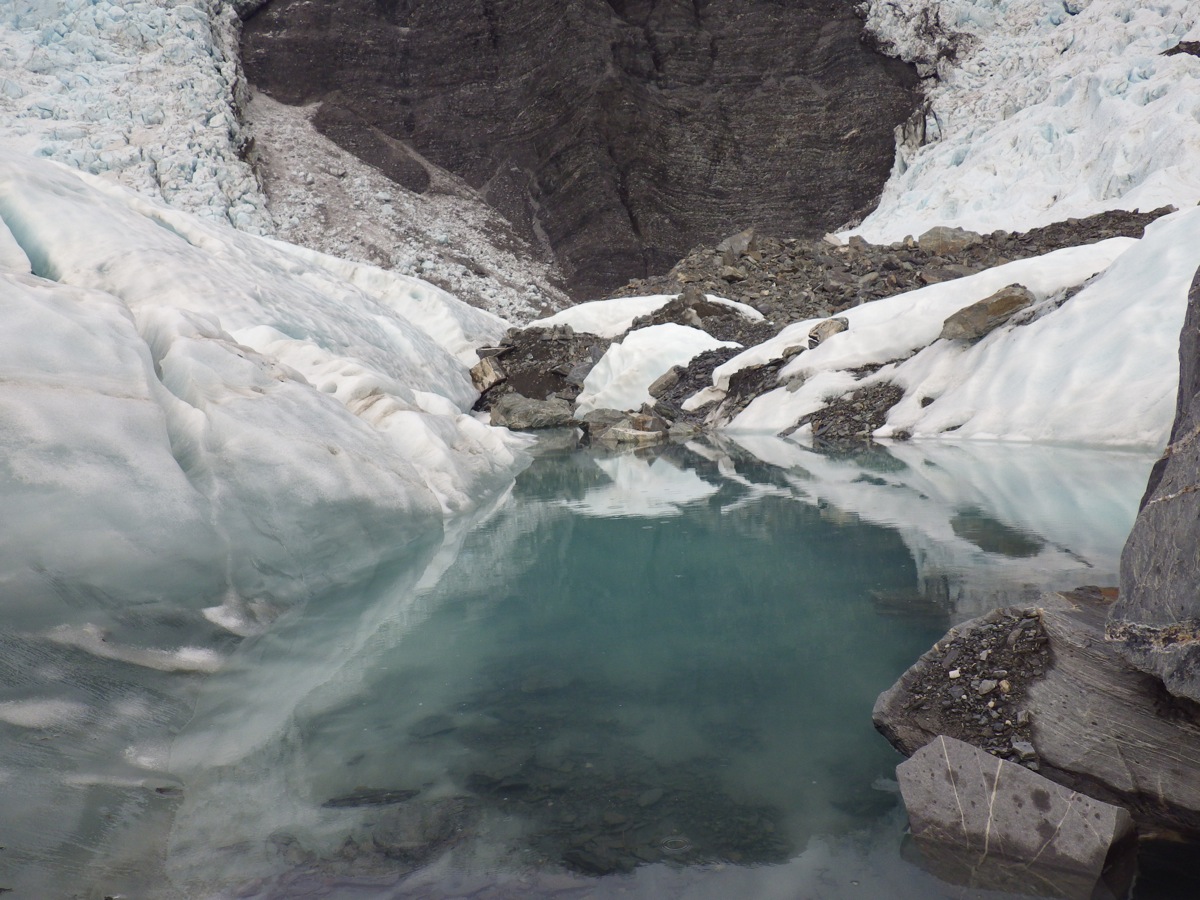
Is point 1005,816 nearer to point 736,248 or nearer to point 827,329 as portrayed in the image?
point 827,329

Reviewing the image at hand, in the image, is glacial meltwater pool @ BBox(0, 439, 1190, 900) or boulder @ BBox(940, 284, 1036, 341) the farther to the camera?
boulder @ BBox(940, 284, 1036, 341)

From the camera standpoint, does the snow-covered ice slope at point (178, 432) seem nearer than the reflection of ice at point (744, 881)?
No

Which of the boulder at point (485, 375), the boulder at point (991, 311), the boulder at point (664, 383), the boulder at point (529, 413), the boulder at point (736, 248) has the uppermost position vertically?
the boulder at point (736, 248)

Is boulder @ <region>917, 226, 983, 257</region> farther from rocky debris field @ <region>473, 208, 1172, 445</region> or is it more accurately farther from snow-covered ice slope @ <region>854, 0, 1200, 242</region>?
snow-covered ice slope @ <region>854, 0, 1200, 242</region>

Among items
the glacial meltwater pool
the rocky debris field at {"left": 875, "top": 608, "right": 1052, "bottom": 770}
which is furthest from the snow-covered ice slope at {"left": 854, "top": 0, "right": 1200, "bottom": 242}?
the rocky debris field at {"left": 875, "top": 608, "right": 1052, "bottom": 770}

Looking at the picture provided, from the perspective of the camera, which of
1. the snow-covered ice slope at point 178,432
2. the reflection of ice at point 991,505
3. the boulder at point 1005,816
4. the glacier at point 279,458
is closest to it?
the boulder at point 1005,816

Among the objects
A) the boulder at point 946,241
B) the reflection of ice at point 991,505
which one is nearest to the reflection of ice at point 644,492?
the reflection of ice at point 991,505

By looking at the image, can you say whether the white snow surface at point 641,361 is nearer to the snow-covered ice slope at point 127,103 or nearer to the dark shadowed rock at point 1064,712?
the dark shadowed rock at point 1064,712
